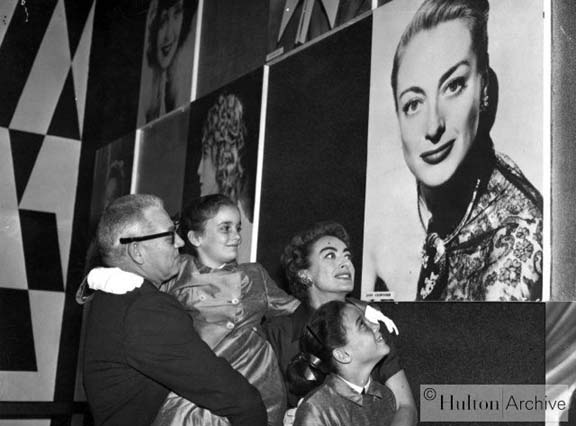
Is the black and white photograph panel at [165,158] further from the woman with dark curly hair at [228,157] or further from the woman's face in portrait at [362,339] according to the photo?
the woman's face in portrait at [362,339]

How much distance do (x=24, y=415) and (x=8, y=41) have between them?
2.90 meters

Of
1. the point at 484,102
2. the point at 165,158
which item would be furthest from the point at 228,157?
the point at 484,102

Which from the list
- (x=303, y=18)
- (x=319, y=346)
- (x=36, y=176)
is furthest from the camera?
(x=36, y=176)

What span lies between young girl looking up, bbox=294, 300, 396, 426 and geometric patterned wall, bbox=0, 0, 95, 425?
383 cm

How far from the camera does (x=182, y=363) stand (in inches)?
79.2

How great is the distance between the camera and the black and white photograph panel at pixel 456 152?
8.68ft

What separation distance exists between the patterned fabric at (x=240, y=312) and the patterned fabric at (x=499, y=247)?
2.04 ft

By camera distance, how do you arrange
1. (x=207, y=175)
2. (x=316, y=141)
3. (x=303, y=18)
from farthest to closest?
(x=207, y=175), (x=303, y=18), (x=316, y=141)

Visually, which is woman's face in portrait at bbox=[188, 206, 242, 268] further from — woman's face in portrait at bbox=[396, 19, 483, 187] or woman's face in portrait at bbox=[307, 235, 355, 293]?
woman's face in portrait at bbox=[396, 19, 483, 187]

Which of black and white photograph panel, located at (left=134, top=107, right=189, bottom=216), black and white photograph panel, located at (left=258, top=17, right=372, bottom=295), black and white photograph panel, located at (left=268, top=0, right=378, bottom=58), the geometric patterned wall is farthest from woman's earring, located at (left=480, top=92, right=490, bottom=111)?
the geometric patterned wall

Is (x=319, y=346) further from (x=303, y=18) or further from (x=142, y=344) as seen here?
(x=303, y=18)

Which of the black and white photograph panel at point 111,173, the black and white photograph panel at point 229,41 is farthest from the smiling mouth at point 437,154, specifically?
the black and white photograph panel at point 111,173

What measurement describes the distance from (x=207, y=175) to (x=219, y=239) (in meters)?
1.70

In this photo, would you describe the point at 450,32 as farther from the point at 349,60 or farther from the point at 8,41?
the point at 8,41
